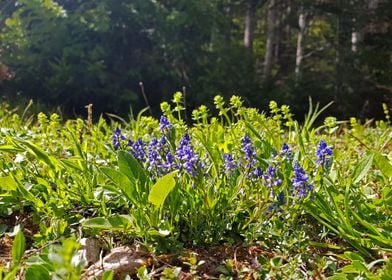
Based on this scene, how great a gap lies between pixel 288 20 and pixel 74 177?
16.3m

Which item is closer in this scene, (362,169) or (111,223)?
(111,223)

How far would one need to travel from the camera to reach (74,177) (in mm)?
1687

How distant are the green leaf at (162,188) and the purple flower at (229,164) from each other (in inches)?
12.2

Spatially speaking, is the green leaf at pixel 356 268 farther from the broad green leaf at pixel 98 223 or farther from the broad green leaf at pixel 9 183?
the broad green leaf at pixel 9 183

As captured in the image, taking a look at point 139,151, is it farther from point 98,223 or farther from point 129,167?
point 98,223

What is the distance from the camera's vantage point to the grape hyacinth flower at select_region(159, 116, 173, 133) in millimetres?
1588

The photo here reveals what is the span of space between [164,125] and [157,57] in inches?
418

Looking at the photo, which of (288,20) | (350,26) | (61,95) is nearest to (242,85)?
(350,26)

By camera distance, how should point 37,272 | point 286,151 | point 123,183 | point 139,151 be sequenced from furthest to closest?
1. point 139,151
2. point 286,151
3. point 123,183
4. point 37,272

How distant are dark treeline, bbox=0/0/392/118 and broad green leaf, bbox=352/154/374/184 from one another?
28.8ft

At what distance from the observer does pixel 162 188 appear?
133 centimetres

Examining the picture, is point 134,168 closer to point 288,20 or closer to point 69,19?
point 69,19

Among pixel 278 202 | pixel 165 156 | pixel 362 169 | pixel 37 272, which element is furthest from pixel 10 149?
pixel 362 169

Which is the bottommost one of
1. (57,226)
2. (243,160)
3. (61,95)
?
(61,95)
